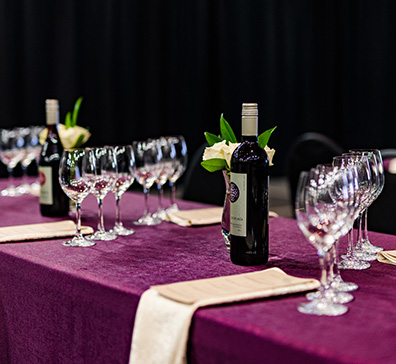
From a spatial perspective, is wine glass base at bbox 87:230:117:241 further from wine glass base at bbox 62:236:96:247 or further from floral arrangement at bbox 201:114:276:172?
floral arrangement at bbox 201:114:276:172

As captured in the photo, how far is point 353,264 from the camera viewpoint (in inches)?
63.3

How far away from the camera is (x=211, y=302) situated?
1289mm

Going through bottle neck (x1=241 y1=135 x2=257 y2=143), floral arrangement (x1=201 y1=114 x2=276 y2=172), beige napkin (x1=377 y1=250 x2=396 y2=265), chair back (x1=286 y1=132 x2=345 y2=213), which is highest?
bottle neck (x1=241 y1=135 x2=257 y2=143)

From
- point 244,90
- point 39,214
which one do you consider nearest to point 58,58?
point 244,90

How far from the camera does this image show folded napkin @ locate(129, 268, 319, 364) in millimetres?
1284

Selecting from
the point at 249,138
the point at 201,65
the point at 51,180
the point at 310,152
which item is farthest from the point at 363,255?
the point at 201,65

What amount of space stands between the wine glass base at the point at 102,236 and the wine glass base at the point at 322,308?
85 centimetres

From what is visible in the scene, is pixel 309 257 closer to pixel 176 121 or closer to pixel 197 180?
pixel 197 180

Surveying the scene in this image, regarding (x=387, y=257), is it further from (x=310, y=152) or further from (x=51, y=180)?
(x=310, y=152)

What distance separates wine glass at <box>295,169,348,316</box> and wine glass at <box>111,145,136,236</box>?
85 centimetres

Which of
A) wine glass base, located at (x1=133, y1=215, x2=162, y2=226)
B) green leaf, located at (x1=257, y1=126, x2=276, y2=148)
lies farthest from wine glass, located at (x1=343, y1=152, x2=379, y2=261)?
wine glass base, located at (x1=133, y1=215, x2=162, y2=226)

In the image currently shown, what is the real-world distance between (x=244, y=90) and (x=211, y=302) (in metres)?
5.78

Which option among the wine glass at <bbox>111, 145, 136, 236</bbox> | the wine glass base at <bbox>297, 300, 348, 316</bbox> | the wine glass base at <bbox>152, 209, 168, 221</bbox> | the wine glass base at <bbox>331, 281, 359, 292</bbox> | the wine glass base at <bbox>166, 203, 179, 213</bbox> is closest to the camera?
the wine glass base at <bbox>297, 300, 348, 316</bbox>

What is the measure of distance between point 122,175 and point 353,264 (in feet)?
2.59
